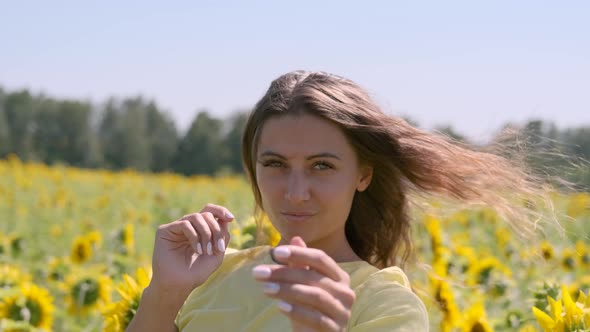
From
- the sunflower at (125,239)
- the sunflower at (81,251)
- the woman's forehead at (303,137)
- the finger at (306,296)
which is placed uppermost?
the woman's forehead at (303,137)

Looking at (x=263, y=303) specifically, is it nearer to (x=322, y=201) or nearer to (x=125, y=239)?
(x=322, y=201)

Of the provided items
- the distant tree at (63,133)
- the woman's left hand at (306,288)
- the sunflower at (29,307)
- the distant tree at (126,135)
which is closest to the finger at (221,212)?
the woman's left hand at (306,288)

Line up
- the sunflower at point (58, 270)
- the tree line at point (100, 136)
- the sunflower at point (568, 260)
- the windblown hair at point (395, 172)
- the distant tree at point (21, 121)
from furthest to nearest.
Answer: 1. the distant tree at point (21, 121)
2. the tree line at point (100, 136)
3. the sunflower at point (568, 260)
4. the sunflower at point (58, 270)
5. the windblown hair at point (395, 172)

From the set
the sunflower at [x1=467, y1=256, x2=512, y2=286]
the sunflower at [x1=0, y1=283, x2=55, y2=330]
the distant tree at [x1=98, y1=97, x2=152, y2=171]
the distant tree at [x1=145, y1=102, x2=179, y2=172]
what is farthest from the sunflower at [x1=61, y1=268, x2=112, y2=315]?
the distant tree at [x1=98, y1=97, x2=152, y2=171]

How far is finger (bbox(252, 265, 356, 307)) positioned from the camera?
102 centimetres

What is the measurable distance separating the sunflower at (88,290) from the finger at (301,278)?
199 centimetres

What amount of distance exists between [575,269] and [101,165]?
52.5ft

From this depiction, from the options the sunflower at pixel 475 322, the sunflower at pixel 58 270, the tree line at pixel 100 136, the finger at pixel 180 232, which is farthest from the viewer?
the tree line at pixel 100 136

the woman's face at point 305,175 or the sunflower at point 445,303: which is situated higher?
the woman's face at point 305,175

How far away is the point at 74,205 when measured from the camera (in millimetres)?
7555

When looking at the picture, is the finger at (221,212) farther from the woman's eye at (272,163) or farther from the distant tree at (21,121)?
the distant tree at (21,121)

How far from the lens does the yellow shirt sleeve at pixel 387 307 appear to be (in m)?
1.35

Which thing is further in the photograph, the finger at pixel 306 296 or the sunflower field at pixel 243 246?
the sunflower field at pixel 243 246

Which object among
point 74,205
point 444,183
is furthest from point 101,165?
point 444,183
